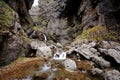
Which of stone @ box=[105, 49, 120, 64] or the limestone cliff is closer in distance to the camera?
stone @ box=[105, 49, 120, 64]

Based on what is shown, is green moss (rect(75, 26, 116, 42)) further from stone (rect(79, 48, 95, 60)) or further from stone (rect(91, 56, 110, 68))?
stone (rect(91, 56, 110, 68))

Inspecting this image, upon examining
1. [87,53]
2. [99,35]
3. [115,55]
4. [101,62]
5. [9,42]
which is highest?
[99,35]

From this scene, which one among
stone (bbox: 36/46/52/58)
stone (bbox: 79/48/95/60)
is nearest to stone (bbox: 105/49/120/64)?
stone (bbox: 79/48/95/60)

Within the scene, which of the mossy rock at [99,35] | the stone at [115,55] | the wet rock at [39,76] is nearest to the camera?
the wet rock at [39,76]

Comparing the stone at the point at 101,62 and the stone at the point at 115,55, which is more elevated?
the stone at the point at 115,55

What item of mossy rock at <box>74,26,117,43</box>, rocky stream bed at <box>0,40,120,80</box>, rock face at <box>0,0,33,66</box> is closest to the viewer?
rocky stream bed at <box>0,40,120,80</box>

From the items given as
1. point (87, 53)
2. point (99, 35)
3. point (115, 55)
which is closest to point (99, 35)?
point (99, 35)

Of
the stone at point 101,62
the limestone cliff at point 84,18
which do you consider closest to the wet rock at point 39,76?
the stone at point 101,62

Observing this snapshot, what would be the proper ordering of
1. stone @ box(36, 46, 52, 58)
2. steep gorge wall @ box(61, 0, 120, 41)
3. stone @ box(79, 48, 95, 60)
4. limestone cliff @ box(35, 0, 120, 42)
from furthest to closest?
1. limestone cliff @ box(35, 0, 120, 42)
2. steep gorge wall @ box(61, 0, 120, 41)
3. stone @ box(36, 46, 52, 58)
4. stone @ box(79, 48, 95, 60)

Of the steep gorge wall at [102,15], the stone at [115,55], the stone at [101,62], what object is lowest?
the stone at [101,62]

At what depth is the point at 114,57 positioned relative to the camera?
22359 millimetres

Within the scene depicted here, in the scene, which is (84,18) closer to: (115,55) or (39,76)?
(115,55)

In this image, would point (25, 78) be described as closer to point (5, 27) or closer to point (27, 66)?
point (27, 66)

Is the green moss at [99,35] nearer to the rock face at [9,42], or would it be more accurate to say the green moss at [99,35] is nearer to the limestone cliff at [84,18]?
the limestone cliff at [84,18]
